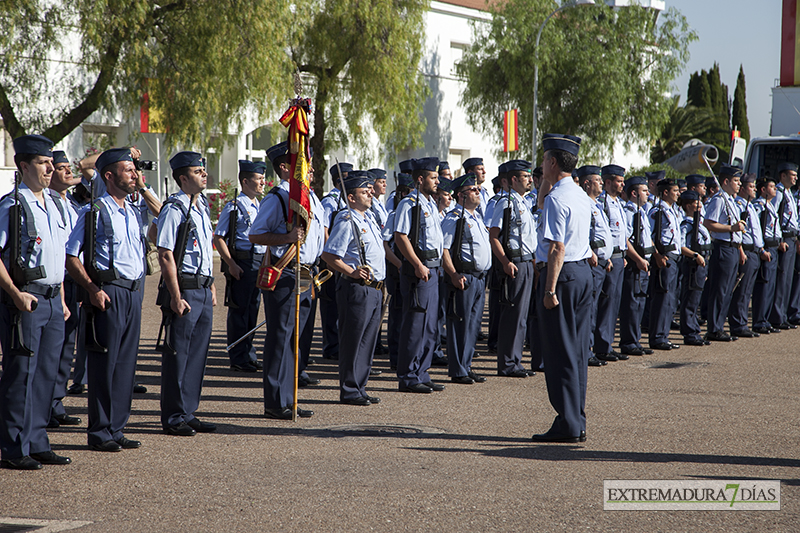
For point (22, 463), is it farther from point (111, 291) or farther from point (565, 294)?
point (565, 294)

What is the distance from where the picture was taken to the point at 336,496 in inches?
199

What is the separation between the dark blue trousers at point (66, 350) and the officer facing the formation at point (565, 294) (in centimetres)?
343

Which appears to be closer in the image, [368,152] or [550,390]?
[550,390]

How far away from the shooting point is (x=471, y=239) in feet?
29.9

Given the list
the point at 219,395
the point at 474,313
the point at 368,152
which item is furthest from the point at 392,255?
the point at 368,152

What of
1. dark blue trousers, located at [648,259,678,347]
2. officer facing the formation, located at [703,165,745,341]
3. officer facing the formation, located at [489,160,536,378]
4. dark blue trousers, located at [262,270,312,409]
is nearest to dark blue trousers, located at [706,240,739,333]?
officer facing the formation, located at [703,165,745,341]

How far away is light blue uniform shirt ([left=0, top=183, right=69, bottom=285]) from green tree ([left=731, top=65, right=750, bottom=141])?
58.6 metres

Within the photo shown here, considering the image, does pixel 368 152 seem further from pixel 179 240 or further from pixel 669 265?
pixel 179 240

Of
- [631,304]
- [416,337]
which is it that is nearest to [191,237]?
[416,337]

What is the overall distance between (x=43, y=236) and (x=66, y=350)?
189 centimetres

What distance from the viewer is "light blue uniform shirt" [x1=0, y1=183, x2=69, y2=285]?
18.4 feet

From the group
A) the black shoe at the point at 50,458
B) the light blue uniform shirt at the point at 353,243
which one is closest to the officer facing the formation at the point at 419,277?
the light blue uniform shirt at the point at 353,243

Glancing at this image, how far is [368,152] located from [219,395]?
2157 cm

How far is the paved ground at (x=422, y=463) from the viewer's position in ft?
15.4
